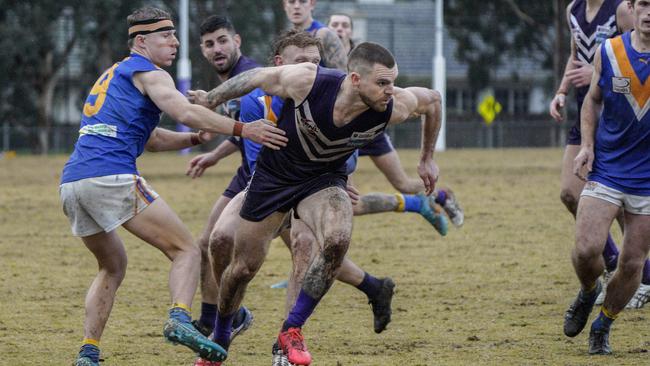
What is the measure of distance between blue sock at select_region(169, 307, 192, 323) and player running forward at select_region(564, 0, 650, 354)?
2.61 meters

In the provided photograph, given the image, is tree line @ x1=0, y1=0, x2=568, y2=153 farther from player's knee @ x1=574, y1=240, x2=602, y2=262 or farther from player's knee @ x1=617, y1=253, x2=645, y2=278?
player's knee @ x1=617, y1=253, x2=645, y2=278

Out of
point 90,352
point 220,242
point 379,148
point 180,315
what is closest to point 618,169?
point 220,242

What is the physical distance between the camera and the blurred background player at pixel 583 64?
367 inches

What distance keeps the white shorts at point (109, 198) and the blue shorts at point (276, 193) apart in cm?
66

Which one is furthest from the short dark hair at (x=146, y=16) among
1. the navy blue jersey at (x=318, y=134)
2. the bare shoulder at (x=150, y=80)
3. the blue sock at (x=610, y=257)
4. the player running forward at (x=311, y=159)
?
the blue sock at (x=610, y=257)

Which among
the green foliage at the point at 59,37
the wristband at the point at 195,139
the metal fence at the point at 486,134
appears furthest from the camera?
the green foliage at the point at 59,37

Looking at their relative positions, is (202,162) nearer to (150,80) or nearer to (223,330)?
(223,330)

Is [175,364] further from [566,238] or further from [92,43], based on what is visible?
[92,43]

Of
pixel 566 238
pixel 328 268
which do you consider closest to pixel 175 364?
pixel 328 268

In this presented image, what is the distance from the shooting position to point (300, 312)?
23.2 feet

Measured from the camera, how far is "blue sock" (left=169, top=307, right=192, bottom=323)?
6.90 meters

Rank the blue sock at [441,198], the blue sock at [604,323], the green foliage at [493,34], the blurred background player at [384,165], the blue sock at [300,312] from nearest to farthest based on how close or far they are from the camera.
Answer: the blue sock at [300,312] < the blue sock at [604,323] < the blurred background player at [384,165] < the blue sock at [441,198] < the green foliage at [493,34]

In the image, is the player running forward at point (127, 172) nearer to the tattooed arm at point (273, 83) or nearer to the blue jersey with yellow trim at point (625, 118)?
the tattooed arm at point (273, 83)

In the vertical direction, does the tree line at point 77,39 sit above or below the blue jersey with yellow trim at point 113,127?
below
